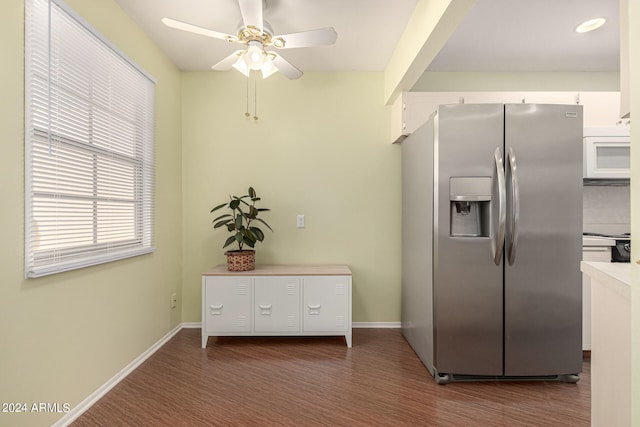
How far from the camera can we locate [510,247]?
2.17m

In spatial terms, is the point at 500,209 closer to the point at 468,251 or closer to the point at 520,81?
the point at 468,251

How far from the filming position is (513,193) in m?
2.15

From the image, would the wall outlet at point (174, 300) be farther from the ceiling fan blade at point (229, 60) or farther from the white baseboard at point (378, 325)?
the ceiling fan blade at point (229, 60)

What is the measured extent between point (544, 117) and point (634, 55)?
159 centimetres

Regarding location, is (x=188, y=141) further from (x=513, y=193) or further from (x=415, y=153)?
(x=513, y=193)

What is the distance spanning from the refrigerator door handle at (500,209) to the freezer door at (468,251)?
10mm

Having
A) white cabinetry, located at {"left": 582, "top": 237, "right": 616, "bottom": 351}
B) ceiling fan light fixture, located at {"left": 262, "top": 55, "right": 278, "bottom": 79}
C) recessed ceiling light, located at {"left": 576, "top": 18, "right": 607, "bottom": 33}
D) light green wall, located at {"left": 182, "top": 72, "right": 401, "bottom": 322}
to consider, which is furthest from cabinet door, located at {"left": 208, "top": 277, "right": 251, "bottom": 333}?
recessed ceiling light, located at {"left": 576, "top": 18, "right": 607, "bottom": 33}

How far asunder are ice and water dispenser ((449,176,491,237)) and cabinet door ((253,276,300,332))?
137 centimetres

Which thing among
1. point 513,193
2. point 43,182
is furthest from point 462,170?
point 43,182

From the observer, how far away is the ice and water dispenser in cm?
218

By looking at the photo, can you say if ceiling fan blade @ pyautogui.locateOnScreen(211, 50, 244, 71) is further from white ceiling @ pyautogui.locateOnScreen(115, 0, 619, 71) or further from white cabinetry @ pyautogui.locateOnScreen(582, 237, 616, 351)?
white cabinetry @ pyautogui.locateOnScreen(582, 237, 616, 351)

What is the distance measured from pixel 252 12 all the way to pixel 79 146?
125 cm

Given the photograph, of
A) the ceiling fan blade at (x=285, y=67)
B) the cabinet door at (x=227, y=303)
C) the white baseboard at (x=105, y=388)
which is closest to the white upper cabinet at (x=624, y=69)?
the ceiling fan blade at (x=285, y=67)

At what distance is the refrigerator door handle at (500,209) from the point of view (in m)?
2.13
